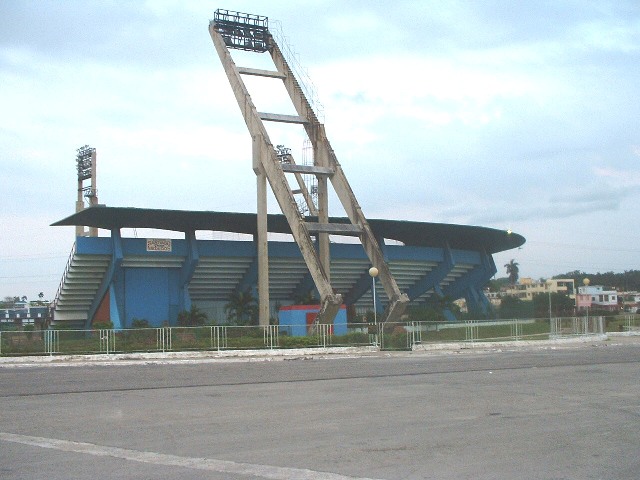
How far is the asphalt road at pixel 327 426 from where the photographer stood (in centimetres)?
891

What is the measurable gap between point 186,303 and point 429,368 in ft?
105

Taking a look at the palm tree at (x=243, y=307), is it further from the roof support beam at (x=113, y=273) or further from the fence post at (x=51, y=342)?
the fence post at (x=51, y=342)

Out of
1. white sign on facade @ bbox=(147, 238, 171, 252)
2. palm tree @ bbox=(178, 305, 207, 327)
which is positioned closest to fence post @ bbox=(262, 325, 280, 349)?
palm tree @ bbox=(178, 305, 207, 327)

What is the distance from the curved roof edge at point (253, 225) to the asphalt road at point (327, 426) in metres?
27.8

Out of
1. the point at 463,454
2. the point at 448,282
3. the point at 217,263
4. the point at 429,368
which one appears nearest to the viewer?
the point at 463,454

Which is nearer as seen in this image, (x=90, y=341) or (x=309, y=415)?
(x=309, y=415)

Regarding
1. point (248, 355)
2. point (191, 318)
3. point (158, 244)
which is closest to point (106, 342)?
point (248, 355)

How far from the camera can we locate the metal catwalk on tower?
4422 centimetres

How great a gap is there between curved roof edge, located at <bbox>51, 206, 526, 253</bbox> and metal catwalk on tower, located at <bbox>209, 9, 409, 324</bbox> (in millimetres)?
5535

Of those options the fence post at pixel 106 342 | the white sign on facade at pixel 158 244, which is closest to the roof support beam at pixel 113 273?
the white sign on facade at pixel 158 244

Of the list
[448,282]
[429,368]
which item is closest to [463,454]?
[429,368]

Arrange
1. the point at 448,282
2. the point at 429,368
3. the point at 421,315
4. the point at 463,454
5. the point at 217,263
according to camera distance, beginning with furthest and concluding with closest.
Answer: the point at 448,282, the point at 217,263, the point at 421,315, the point at 429,368, the point at 463,454

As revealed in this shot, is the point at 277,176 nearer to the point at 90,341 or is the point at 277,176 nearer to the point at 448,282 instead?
the point at 90,341

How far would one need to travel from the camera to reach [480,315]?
56.0 metres
